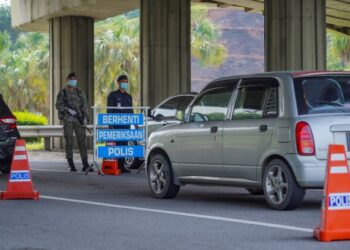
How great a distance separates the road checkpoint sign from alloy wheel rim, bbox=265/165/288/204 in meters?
8.08

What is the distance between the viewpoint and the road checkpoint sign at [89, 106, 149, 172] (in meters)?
19.7

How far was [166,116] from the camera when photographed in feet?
70.6

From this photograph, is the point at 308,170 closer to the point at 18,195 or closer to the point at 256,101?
the point at 256,101

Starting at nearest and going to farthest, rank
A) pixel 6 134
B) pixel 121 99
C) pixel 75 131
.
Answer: pixel 6 134
pixel 75 131
pixel 121 99

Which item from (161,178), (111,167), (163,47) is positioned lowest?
(111,167)

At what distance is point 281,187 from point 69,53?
87.6 ft

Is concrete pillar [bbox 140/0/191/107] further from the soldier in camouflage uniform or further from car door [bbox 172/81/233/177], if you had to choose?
car door [bbox 172/81/233/177]

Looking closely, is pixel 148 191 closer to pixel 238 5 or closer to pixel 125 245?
pixel 125 245

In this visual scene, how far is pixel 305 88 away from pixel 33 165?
41.4ft

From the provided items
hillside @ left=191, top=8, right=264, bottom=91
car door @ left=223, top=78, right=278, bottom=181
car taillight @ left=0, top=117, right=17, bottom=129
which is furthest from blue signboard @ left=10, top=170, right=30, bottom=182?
hillside @ left=191, top=8, right=264, bottom=91

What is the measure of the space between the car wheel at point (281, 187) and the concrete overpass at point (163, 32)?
1503cm

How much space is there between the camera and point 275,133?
11.8 metres

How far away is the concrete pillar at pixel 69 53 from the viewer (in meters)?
37.6

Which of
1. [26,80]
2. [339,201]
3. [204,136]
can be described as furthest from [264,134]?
[26,80]
